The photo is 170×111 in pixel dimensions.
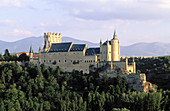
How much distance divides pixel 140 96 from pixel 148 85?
30.8ft

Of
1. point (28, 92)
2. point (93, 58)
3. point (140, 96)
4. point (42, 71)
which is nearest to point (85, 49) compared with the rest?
point (93, 58)

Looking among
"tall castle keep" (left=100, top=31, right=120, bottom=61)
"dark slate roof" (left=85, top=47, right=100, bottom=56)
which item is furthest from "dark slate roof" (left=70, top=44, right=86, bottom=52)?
"tall castle keep" (left=100, top=31, right=120, bottom=61)

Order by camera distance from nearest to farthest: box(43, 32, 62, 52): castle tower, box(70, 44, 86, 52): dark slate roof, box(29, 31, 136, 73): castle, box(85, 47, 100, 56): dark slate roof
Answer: box(29, 31, 136, 73): castle
box(85, 47, 100, 56): dark slate roof
box(70, 44, 86, 52): dark slate roof
box(43, 32, 62, 52): castle tower

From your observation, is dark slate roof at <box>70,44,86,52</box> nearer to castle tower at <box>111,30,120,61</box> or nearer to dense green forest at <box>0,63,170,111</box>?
dense green forest at <box>0,63,170,111</box>

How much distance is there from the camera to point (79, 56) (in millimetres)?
68500

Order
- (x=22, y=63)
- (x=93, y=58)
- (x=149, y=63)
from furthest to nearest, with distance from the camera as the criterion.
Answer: (x=149, y=63) < (x=22, y=63) < (x=93, y=58)

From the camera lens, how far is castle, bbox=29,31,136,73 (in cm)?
6594

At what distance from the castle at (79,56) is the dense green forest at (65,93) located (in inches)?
86.5

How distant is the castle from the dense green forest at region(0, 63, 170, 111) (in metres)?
2.20

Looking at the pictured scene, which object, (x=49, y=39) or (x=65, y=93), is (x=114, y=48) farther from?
(x=49, y=39)

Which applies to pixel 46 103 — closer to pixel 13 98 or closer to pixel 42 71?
pixel 13 98

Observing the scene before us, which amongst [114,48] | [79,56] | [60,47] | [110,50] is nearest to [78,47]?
[79,56]

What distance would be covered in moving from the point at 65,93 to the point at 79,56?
37.9ft

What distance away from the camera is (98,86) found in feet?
199
